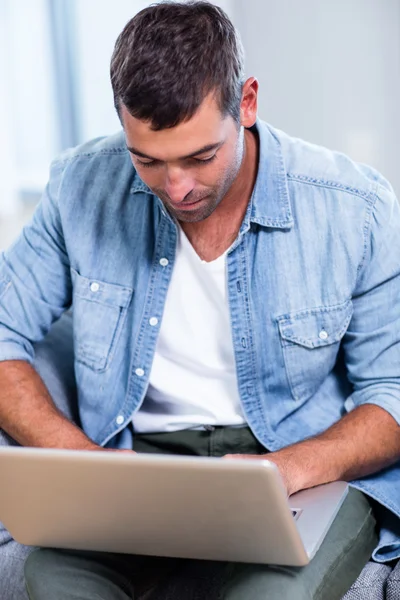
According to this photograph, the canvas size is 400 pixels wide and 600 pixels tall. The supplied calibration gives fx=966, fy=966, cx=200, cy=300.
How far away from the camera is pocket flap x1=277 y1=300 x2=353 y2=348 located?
1577 millimetres

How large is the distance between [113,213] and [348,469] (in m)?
0.60

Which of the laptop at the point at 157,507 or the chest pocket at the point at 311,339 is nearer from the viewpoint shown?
the laptop at the point at 157,507

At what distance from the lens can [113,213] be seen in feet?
5.55

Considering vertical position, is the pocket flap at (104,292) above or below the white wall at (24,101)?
above

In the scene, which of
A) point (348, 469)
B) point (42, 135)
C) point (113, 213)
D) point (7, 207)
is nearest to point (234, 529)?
point (348, 469)

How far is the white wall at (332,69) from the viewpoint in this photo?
277cm

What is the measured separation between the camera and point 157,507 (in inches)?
46.8

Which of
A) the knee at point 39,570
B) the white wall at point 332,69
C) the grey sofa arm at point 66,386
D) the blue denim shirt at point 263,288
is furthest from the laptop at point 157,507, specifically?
the white wall at point 332,69

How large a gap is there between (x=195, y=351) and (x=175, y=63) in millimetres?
496

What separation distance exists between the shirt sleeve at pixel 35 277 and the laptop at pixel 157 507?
1.48 ft

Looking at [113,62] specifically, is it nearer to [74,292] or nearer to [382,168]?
[74,292]

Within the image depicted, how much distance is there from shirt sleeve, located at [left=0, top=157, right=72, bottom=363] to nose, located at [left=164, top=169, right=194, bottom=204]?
1.14 ft

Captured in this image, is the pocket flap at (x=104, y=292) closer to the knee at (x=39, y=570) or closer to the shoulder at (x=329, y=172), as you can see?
the shoulder at (x=329, y=172)

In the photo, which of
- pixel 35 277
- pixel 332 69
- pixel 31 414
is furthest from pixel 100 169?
pixel 332 69
